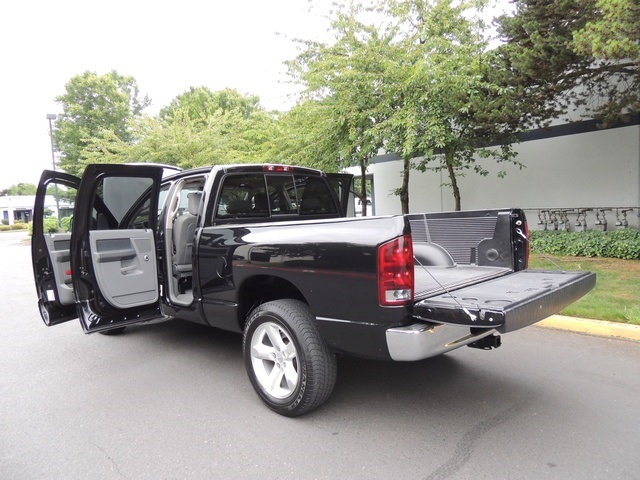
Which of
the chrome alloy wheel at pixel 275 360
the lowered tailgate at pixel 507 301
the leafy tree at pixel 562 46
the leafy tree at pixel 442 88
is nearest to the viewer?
the lowered tailgate at pixel 507 301

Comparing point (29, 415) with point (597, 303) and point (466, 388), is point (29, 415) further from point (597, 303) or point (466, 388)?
point (597, 303)

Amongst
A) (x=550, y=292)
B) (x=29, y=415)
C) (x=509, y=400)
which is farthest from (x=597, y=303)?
(x=29, y=415)

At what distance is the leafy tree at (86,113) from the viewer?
1270 inches

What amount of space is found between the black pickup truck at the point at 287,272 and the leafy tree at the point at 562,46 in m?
3.55

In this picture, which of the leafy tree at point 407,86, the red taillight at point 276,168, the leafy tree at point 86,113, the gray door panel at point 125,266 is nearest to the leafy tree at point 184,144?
the leafy tree at point 407,86

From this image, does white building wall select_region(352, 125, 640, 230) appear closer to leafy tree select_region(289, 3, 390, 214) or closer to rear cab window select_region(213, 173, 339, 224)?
leafy tree select_region(289, 3, 390, 214)

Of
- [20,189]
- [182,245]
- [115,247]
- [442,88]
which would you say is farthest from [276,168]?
[20,189]

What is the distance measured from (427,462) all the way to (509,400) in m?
1.14

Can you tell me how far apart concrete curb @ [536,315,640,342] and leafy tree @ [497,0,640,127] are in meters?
3.47

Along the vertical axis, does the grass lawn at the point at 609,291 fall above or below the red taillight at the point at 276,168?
below

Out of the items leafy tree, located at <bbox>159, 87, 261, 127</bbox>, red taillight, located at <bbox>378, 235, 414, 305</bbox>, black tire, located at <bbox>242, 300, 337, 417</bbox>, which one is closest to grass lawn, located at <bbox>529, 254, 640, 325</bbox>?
red taillight, located at <bbox>378, 235, 414, 305</bbox>

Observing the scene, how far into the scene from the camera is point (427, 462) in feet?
8.35

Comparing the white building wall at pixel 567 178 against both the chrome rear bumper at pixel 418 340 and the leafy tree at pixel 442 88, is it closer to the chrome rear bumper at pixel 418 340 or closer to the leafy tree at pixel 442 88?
the leafy tree at pixel 442 88

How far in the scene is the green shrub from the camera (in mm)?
8594
